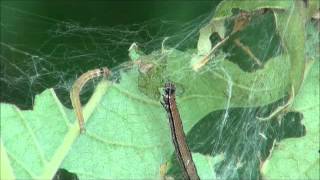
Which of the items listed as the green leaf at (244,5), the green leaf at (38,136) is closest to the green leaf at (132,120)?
the green leaf at (38,136)

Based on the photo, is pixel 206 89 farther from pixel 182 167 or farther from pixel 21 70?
pixel 21 70

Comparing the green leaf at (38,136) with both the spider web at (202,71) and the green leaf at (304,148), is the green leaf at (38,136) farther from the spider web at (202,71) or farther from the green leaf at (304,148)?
the green leaf at (304,148)

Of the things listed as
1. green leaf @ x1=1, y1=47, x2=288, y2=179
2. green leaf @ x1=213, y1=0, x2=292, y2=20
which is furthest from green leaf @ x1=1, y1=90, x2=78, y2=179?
green leaf @ x1=213, y1=0, x2=292, y2=20

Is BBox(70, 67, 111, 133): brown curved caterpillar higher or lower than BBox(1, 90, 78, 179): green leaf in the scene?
higher

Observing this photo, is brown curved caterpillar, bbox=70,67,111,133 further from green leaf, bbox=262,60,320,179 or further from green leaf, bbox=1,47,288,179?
green leaf, bbox=262,60,320,179

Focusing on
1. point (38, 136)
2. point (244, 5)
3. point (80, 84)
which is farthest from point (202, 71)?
point (38, 136)

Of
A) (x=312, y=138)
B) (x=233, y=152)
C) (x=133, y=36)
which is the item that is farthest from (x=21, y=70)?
(x=312, y=138)
